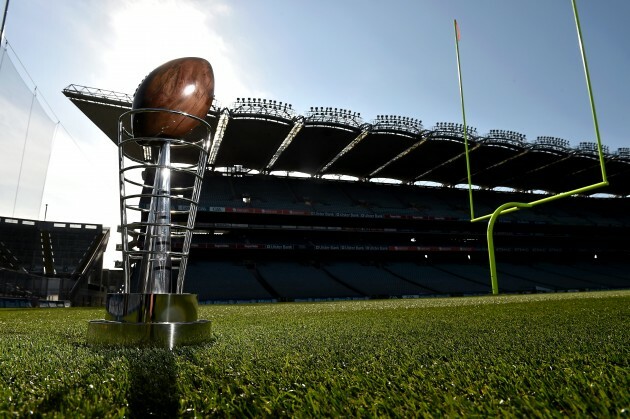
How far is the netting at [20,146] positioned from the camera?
11.9 meters

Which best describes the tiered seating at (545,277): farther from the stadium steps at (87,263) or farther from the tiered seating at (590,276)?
the stadium steps at (87,263)

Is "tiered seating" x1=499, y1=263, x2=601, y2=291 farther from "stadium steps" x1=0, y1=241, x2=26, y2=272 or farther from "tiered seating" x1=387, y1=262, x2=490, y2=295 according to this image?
"stadium steps" x1=0, y1=241, x2=26, y2=272

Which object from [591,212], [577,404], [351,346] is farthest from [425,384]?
[591,212]

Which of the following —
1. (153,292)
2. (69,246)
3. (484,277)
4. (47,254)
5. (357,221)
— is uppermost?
(357,221)

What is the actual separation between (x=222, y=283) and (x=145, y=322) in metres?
20.9

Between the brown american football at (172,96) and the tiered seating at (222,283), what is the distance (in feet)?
61.8

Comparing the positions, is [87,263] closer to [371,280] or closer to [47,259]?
[47,259]

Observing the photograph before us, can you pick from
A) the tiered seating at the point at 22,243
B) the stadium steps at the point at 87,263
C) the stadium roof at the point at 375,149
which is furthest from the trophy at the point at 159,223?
the tiered seating at the point at 22,243

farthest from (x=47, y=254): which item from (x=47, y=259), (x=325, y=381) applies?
(x=325, y=381)

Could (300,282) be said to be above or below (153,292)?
above

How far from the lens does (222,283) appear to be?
2120 cm

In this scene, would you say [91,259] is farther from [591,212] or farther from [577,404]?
[591,212]

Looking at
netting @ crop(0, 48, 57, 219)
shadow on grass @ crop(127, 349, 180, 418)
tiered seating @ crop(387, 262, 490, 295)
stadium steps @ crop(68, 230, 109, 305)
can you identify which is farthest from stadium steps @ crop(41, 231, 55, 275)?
shadow on grass @ crop(127, 349, 180, 418)

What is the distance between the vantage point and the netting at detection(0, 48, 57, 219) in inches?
470
